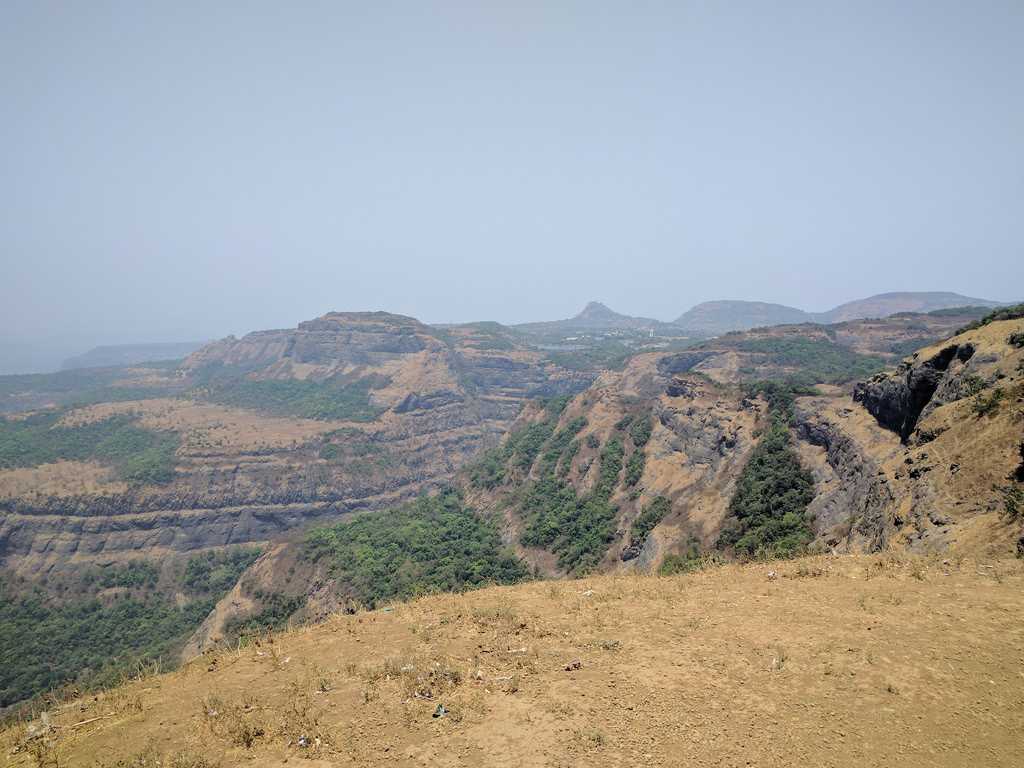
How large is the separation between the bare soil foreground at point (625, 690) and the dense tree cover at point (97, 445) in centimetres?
10712

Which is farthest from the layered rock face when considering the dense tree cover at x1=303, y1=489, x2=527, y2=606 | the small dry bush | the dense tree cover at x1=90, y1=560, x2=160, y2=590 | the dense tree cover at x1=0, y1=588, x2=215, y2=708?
the dense tree cover at x1=90, y1=560, x2=160, y2=590

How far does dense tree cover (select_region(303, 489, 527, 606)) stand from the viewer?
52.1 meters

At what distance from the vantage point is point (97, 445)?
11919 cm

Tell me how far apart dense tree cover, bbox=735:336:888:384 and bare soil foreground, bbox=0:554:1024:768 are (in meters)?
108

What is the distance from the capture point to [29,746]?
9.63 meters

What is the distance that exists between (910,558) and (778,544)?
1936cm

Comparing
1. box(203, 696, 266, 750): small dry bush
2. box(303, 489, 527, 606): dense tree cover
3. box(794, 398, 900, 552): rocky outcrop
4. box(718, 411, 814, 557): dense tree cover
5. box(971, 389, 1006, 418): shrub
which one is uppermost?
box(971, 389, 1006, 418): shrub

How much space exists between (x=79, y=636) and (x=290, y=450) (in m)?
55.3

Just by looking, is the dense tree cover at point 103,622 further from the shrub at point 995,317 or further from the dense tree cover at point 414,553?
the shrub at point 995,317

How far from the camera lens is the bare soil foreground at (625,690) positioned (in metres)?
8.15

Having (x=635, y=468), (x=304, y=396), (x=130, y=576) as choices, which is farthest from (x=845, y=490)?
(x=304, y=396)

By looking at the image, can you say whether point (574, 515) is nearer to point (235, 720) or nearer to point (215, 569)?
point (235, 720)

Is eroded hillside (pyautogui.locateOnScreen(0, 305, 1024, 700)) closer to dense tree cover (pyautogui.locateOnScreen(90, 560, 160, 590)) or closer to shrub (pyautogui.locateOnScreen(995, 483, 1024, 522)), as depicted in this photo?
shrub (pyautogui.locateOnScreen(995, 483, 1024, 522))

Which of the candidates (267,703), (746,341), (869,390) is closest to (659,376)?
(746,341)
